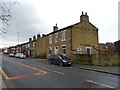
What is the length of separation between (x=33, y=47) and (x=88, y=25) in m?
29.0

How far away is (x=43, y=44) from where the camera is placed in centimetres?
4881

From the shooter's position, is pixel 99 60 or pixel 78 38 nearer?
pixel 99 60

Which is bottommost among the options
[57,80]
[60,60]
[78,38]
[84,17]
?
[57,80]

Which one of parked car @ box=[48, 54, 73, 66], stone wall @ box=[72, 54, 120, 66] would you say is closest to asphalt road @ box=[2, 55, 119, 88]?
parked car @ box=[48, 54, 73, 66]

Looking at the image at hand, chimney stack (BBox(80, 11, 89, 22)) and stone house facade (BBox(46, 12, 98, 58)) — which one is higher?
chimney stack (BBox(80, 11, 89, 22))

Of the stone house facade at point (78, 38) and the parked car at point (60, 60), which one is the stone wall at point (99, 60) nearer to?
the parked car at point (60, 60)

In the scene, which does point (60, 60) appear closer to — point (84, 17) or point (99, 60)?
point (99, 60)

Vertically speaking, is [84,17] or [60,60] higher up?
[84,17]

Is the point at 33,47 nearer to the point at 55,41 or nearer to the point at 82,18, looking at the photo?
the point at 55,41

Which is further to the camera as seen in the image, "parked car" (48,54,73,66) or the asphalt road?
"parked car" (48,54,73,66)

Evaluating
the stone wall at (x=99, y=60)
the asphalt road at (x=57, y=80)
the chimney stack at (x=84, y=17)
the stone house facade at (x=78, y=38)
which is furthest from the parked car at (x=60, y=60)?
the chimney stack at (x=84, y=17)

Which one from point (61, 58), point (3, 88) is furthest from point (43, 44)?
point (3, 88)

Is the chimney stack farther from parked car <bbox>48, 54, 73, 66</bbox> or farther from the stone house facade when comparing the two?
parked car <bbox>48, 54, 73, 66</bbox>

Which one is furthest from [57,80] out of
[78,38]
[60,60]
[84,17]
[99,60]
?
[84,17]
